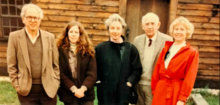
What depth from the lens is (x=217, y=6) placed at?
4.80 m

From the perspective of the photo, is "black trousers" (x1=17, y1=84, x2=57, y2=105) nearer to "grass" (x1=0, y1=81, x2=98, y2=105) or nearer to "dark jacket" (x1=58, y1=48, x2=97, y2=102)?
"dark jacket" (x1=58, y1=48, x2=97, y2=102)

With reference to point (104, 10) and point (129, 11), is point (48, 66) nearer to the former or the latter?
point (104, 10)

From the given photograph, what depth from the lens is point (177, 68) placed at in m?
2.20

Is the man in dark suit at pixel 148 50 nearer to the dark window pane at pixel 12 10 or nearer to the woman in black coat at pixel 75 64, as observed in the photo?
the woman in black coat at pixel 75 64

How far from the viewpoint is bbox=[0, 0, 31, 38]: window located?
5199mm

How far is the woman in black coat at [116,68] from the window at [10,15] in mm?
3620

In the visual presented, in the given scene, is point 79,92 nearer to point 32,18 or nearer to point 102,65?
point 102,65

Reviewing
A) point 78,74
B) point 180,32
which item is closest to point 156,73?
point 180,32

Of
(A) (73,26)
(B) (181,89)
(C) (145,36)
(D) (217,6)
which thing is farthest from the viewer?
(D) (217,6)

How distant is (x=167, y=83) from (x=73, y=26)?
1.31 metres

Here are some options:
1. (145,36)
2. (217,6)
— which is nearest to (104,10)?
(145,36)

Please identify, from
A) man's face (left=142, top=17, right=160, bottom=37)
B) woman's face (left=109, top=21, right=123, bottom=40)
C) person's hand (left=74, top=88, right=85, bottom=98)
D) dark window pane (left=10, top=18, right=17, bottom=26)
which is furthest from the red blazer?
dark window pane (left=10, top=18, right=17, bottom=26)

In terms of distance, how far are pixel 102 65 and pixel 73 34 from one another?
53 cm

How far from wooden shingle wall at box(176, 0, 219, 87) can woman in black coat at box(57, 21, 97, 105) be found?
3.27m
